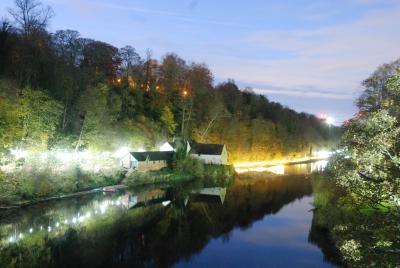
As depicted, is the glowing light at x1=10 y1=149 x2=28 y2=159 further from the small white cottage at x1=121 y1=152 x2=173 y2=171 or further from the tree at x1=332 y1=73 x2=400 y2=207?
the tree at x1=332 y1=73 x2=400 y2=207

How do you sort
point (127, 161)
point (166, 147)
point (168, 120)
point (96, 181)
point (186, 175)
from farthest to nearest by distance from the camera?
point (168, 120)
point (166, 147)
point (186, 175)
point (127, 161)
point (96, 181)

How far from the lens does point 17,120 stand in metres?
33.3

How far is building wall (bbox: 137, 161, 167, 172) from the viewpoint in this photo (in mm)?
50828

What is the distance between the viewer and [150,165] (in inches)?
2063

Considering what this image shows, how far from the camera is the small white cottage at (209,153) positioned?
62.8m

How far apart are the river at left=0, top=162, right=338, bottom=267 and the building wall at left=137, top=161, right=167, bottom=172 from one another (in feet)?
29.2

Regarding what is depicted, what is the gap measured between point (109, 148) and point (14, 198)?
49.6 ft

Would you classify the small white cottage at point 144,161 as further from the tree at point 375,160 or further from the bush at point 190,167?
the tree at point 375,160

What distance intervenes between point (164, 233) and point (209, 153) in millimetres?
35952

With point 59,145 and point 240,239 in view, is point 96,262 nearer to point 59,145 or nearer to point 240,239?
point 240,239

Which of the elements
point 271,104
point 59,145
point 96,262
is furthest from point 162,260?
point 271,104

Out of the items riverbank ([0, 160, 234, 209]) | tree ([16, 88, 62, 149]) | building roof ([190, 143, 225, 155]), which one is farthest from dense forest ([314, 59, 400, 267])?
building roof ([190, 143, 225, 155])

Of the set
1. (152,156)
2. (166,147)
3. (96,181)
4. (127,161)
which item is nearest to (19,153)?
(96,181)

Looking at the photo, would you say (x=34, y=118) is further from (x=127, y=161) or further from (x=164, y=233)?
(x=127, y=161)
